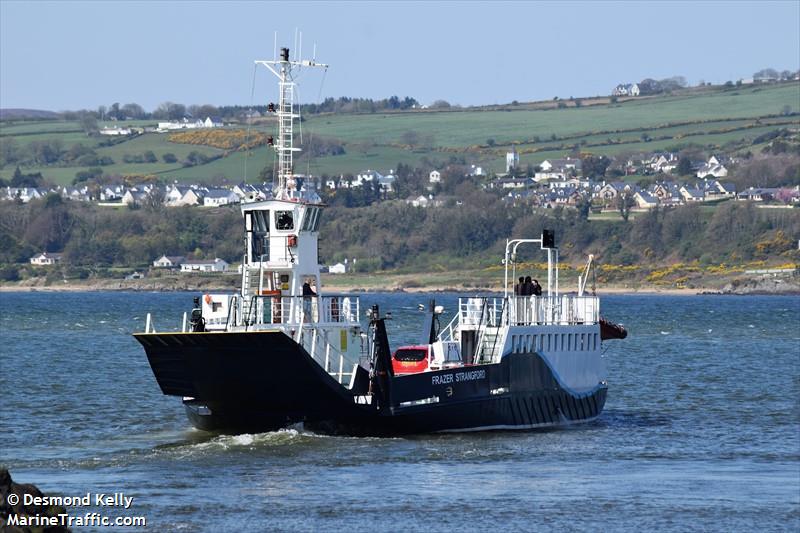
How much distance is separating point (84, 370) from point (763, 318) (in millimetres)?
67203

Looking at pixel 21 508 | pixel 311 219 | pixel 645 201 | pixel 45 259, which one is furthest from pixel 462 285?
pixel 21 508

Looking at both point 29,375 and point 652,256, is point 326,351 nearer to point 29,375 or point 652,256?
point 29,375

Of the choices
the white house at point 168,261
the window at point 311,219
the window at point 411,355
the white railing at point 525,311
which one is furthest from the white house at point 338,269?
the window at point 311,219

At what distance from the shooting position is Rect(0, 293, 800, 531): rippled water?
1105 inches

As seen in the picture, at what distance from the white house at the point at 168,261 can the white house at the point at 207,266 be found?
5.50m

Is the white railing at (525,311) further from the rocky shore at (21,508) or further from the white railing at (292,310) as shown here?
the rocky shore at (21,508)

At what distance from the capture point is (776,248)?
17838 cm

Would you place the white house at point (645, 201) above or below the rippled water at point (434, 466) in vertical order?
above

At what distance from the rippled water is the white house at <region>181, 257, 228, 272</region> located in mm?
113221

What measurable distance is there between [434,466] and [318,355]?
5178 mm

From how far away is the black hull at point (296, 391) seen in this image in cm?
3506

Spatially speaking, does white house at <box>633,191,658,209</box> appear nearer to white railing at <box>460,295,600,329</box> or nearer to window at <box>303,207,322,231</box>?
white railing at <box>460,295,600,329</box>

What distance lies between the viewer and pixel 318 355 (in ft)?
123

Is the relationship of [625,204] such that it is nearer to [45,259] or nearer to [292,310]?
[45,259]
